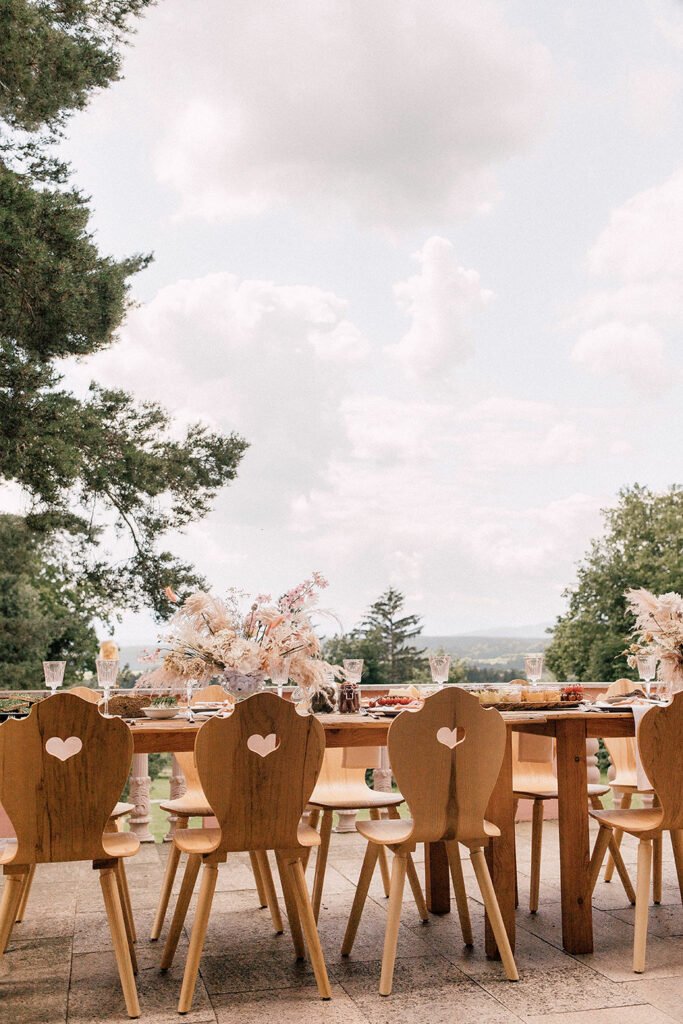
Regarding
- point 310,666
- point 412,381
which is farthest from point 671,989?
point 412,381

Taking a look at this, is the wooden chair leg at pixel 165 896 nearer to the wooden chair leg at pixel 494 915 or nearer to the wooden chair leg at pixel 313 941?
the wooden chair leg at pixel 313 941

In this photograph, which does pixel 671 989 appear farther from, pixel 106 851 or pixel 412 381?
pixel 412 381

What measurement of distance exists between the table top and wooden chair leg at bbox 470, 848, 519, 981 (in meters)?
0.42

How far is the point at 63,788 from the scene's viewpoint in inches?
103

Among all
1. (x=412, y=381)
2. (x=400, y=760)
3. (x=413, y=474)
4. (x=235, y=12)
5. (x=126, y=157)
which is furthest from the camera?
(x=413, y=474)

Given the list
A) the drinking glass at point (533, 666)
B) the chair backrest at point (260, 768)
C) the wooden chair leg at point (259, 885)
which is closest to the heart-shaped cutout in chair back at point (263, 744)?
the chair backrest at point (260, 768)

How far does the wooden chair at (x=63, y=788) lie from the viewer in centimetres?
257

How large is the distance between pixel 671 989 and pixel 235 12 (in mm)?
15378

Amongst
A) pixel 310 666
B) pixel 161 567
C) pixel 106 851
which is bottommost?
pixel 106 851

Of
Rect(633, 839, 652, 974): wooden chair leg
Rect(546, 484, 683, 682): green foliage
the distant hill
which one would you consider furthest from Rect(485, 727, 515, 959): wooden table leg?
Rect(546, 484, 683, 682): green foliage

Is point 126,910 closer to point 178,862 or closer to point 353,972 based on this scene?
point 178,862

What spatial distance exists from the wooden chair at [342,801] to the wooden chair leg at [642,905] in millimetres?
716

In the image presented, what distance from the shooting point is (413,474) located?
30.9m

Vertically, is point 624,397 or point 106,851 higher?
point 624,397
